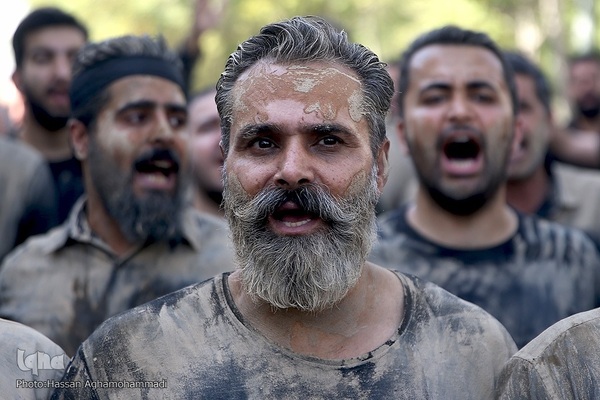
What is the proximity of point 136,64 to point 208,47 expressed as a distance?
14.8m

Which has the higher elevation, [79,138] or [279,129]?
[279,129]

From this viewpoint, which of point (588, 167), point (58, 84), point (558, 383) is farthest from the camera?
point (588, 167)

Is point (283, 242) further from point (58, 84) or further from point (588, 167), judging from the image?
point (588, 167)

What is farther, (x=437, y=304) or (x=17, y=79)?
(x=17, y=79)

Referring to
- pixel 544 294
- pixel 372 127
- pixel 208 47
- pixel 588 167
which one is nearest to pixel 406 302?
pixel 372 127

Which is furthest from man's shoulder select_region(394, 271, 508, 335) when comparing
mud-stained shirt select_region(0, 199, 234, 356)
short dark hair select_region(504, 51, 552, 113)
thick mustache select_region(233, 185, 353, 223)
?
short dark hair select_region(504, 51, 552, 113)

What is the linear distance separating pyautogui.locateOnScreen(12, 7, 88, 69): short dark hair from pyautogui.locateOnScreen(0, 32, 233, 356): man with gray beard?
6.12ft

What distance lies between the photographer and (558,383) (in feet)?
10.4

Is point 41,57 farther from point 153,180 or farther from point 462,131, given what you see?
point 462,131

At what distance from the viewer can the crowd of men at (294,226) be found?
340 cm

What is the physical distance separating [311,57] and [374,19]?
2040 cm

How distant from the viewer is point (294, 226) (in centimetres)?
350

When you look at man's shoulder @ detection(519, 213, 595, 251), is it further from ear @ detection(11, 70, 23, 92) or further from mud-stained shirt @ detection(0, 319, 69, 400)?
ear @ detection(11, 70, 23, 92)

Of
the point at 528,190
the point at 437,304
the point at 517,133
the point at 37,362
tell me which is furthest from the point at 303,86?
the point at 528,190
